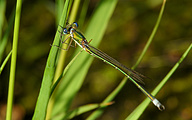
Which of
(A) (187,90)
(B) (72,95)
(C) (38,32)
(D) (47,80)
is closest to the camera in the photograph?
(D) (47,80)

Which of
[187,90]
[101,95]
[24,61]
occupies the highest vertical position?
[24,61]

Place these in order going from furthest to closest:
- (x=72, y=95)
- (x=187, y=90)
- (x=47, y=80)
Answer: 1. (x=187, y=90)
2. (x=72, y=95)
3. (x=47, y=80)

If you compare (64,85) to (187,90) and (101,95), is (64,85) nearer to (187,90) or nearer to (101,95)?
(101,95)

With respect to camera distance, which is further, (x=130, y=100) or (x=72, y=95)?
(x=130, y=100)

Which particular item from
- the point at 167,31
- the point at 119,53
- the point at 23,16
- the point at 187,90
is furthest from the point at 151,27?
the point at 23,16

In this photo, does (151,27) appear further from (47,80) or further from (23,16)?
(47,80)

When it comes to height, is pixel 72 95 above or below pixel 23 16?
below
